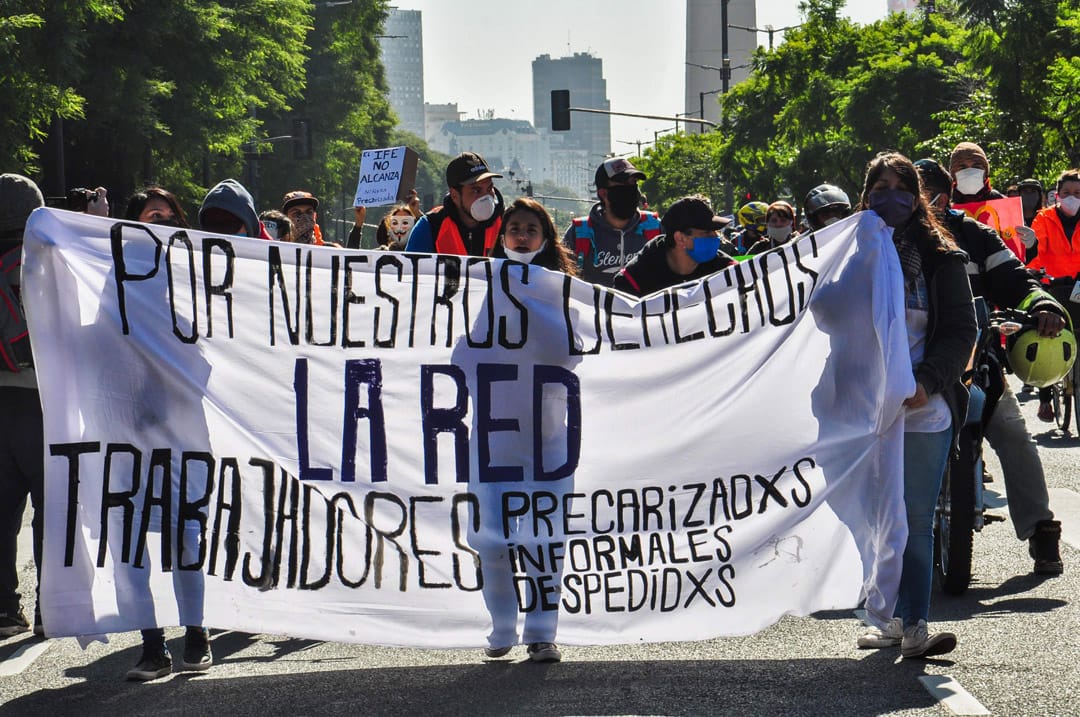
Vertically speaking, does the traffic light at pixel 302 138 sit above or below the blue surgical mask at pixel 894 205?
above

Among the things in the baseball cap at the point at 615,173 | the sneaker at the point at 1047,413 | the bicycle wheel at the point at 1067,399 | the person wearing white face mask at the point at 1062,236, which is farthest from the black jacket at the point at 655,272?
the person wearing white face mask at the point at 1062,236

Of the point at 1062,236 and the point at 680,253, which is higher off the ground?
the point at 1062,236

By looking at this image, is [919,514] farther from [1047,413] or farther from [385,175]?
[385,175]

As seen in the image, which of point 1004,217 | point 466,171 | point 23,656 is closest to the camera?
point 23,656

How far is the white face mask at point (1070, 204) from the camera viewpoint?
12938 mm

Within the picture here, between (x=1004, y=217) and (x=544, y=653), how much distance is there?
237 inches

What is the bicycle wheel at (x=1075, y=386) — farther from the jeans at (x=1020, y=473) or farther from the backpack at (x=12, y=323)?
the backpack at (x=12, y=323)

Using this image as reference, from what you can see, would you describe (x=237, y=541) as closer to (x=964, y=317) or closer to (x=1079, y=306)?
(x=964, y=317)

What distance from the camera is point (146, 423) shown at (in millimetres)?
5945

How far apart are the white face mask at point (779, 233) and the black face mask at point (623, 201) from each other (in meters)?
4.08

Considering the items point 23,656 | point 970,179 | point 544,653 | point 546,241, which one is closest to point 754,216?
point 970,179

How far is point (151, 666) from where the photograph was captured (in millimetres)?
6074

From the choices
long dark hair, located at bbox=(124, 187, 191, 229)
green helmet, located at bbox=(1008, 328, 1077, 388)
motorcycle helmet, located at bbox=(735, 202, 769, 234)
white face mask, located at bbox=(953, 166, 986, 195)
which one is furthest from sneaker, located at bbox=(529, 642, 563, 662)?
motorcycle helmet, located at bbox=(735, 202, 769, 234)

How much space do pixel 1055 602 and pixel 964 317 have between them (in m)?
1.60
